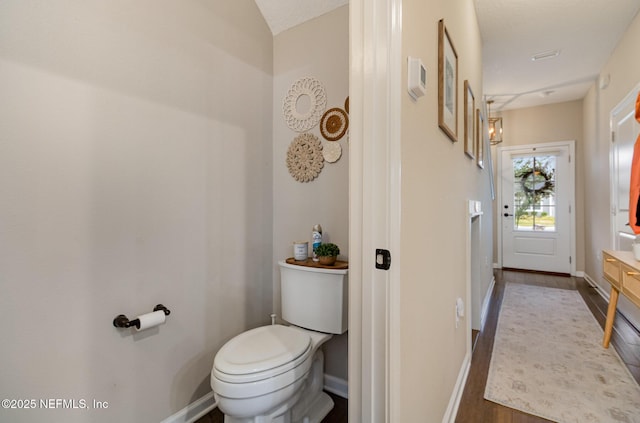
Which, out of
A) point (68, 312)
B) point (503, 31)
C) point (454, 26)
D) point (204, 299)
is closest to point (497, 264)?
point (503, 31)

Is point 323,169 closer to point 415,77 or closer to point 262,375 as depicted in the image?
point 415,77

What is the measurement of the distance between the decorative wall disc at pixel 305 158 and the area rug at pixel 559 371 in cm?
165

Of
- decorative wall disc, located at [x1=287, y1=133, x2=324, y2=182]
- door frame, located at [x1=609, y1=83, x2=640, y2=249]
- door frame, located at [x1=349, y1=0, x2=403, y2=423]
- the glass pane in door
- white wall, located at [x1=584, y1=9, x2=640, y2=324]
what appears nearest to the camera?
door frame, located at [x1=349, y1=0, x2=403, y2=423]

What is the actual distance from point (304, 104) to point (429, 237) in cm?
125

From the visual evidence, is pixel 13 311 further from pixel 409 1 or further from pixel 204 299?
pixel 409 1

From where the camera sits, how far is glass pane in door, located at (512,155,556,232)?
4.52 m

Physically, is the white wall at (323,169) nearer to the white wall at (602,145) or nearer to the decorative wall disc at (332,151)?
the decorative wall disc at (332,151)

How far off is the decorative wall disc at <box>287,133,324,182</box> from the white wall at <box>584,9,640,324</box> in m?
2.70

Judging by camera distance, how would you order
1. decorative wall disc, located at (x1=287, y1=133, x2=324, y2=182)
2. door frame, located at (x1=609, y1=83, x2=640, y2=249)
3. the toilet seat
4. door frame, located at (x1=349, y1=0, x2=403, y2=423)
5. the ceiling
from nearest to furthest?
1. door frame, located at (x1=349, y1=0, x2=403, y2=423)
2. the toilet seat
3. decorative wall disc, located at (x1=287, y1=133, x2=324, y2=182)
4. the ceiling
5. door frame, located at (x1=609, y1=83, x2=640, y2=249)

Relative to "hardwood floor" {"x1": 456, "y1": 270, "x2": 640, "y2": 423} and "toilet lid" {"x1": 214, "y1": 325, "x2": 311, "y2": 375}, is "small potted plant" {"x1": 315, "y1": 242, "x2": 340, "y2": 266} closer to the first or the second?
"toilet lid" {"x1": 214, "y1": 325, "x2": 311, "y2": 375}

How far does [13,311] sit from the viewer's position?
989mm

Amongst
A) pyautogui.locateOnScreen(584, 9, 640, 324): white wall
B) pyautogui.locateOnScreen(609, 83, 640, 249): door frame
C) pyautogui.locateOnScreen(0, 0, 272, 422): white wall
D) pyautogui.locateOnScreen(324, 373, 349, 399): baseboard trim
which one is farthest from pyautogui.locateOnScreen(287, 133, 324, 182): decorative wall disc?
pyautogui.locateOnScreen(609, 83, 640, 249): door frame

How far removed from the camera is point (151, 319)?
1.28 metres

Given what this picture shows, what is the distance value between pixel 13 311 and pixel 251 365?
85cm
